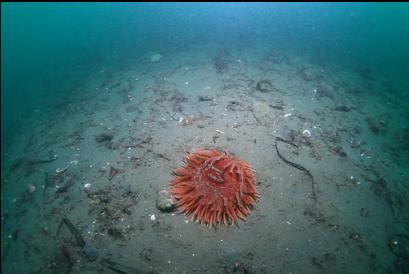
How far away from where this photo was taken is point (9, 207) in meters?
5.89

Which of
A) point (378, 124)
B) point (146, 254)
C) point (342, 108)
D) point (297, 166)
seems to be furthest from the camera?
point (342, 108)

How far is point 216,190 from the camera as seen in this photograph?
3881 mm

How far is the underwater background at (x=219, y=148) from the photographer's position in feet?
13.4

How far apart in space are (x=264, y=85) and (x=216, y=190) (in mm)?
4554

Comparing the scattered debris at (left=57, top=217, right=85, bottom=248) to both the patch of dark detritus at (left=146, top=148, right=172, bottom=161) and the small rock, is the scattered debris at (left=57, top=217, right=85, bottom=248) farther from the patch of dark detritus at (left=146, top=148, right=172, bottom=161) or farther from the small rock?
the patch of dark detritus at (left=146, top=148, right=172, bottom=161)

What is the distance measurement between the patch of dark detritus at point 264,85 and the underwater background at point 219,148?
9 cm

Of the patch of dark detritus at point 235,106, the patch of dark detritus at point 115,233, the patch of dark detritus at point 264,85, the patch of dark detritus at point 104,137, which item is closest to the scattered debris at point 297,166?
the patch of dark detritus at point 235,106

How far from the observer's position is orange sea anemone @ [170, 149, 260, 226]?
389 centimetres

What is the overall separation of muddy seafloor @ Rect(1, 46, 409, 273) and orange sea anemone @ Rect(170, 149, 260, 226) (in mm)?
316

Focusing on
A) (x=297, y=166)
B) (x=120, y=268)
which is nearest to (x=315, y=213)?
(x=297, y=166)

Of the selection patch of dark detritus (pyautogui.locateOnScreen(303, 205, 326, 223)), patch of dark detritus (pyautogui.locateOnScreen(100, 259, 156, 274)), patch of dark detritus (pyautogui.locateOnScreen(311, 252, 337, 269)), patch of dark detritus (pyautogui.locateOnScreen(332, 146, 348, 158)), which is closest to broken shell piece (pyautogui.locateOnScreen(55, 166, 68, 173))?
patch of dark detritus (pyautogui.locateOnScreen(100, 259, 156, 274))

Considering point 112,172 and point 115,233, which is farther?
point 112,172

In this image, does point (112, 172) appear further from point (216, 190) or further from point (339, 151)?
point (339, 151)

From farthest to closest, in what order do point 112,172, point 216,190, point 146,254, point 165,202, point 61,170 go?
point 61,170 < point 112,172 < point 165,202 < point 146,254 < point 216,190
